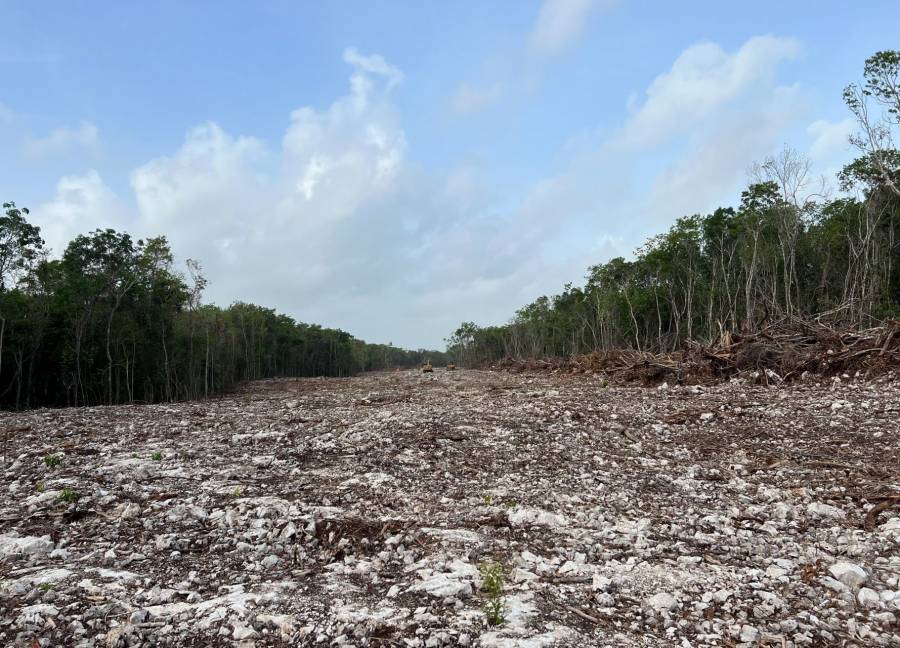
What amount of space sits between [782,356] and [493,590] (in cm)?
1352

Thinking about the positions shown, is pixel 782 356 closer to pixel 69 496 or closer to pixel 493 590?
pixel 493 590

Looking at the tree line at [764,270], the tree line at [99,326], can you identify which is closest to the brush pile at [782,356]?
the tree line at [764,270]

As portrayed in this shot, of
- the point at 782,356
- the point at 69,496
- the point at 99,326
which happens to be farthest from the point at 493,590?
the point at 99,326

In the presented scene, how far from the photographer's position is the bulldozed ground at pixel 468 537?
3.06 metres

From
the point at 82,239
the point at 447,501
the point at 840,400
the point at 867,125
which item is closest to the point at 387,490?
the point at 447,501

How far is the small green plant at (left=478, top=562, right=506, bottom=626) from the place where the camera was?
3048 mm

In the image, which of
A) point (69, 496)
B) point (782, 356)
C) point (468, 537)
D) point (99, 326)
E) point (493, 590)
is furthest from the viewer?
point (99, 326)

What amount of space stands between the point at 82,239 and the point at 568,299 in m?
48.9

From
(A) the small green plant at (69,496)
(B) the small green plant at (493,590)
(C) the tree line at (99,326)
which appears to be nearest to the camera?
(B) the small green plant at (493,590)

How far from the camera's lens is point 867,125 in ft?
67.9

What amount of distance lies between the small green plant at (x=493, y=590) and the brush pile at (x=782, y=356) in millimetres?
12320

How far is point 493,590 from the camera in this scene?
3.43 metres

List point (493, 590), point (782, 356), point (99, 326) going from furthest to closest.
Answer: point (99, 326), point (782, 356), point (493, 590)

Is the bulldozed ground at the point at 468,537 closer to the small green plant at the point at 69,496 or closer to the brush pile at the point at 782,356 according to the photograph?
the small green plant at the point at 69,496
